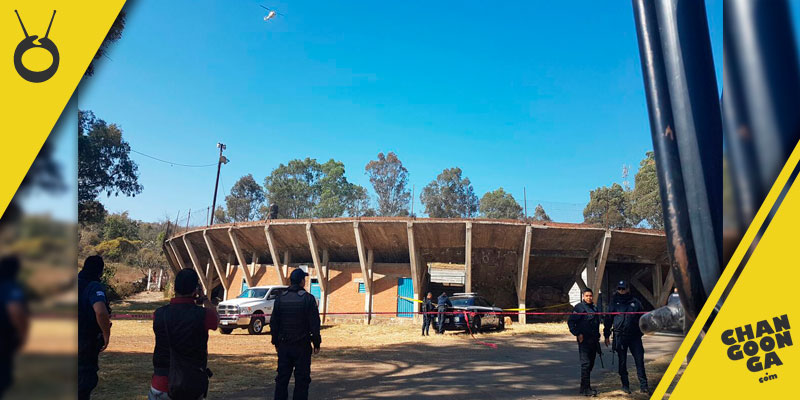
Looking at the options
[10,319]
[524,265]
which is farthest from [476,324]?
[10,319]

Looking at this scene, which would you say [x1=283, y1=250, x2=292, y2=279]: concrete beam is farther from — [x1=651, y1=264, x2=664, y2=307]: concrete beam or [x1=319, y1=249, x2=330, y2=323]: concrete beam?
[x1=651, y1=264, x2=664, y2=307]: concrete beam

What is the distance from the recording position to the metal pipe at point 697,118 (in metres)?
1.08

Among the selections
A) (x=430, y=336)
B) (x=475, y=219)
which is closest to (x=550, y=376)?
(x=430, y=336)

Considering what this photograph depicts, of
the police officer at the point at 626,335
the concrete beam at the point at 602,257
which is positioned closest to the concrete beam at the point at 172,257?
the concrete beam at the point at 602,257

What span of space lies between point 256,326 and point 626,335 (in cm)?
1405

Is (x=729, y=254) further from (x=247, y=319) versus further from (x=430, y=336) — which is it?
(x=247, y=319)

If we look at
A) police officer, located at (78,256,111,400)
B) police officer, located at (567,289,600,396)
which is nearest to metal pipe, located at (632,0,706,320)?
police officer, located at (78,256,111,400)

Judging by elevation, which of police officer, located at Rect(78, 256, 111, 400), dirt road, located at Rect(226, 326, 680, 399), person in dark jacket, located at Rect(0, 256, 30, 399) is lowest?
dirt road, located at Rect(226, 326, 680, 399)

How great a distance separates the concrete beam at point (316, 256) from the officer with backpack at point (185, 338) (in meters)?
17.5

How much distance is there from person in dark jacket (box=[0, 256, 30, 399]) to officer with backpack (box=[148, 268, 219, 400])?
8.58 feet

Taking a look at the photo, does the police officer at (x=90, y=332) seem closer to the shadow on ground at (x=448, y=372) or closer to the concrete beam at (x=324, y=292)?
the shadow on ground at (x=448, y=372)

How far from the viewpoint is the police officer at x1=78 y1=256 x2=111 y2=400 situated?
439cm

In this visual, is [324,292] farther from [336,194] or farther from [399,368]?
[336,194]

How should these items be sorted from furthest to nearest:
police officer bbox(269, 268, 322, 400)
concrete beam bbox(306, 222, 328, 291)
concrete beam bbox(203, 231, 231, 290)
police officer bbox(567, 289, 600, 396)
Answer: concrete beam bbox(203, 231, 231, 290) → concrete beam bbox(306, 222, 328, 291) → police officer bbox(567, 289, 600, 396) → police officer bbox(269, 268, 322, 400)
